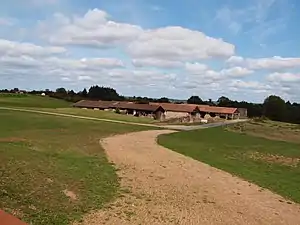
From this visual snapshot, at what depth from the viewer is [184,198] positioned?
51.1 feet

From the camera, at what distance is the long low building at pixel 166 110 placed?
96.0 metres

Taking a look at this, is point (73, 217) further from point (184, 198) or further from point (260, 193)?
point (260, 193)

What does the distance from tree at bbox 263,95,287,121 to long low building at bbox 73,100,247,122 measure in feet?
91.1

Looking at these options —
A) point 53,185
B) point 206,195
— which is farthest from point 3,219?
point 206,195

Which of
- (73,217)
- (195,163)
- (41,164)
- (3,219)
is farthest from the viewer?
(195,163)

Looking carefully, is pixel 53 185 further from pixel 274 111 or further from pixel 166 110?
pixel 274 111

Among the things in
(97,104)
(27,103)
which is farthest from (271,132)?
(27,103)

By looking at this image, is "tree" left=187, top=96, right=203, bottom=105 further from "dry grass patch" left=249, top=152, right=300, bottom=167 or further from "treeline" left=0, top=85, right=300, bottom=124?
"dry grass patch" left=249, top=152, right=300, bottom=167

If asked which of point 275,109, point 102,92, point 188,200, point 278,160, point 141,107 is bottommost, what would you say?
point 278,160

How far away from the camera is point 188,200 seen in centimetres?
1527

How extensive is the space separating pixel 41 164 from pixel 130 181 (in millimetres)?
4610

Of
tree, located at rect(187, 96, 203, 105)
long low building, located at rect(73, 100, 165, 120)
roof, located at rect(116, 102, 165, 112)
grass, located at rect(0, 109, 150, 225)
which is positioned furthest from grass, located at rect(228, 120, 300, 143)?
tree, located at rect(187, 96, 203, 105)

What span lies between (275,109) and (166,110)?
6162 cm

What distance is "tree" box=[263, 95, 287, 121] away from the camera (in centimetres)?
14325
